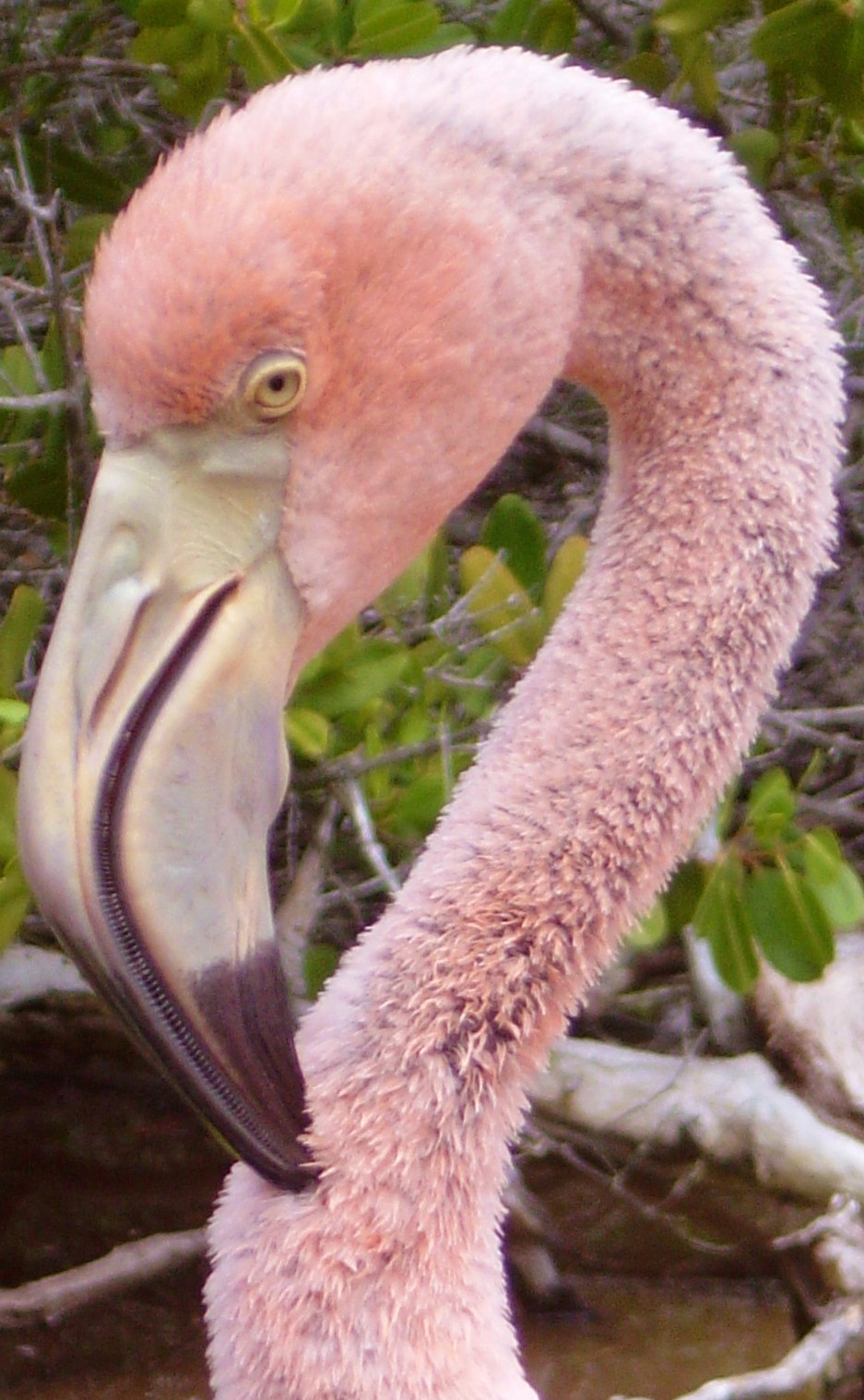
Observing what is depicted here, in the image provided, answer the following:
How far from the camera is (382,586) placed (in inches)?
52.9

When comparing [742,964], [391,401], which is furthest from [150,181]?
[742,964]

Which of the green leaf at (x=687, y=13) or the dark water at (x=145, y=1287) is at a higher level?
the green leaf at (x=687, y=13)

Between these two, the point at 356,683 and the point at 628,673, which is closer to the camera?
the point at 628,673

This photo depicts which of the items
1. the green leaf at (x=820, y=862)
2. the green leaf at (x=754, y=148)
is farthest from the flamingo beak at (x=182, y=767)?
the green leaf at (x=754, y=148)

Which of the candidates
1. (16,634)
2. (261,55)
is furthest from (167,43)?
(16,634)

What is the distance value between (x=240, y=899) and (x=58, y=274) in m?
1.12

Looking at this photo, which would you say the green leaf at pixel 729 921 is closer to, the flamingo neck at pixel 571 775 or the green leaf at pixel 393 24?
the flamingo neck at pixel 571 775

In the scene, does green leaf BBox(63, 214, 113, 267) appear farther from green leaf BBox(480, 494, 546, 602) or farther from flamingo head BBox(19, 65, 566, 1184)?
flamingo head BBox(19, 65, 566, 1184)

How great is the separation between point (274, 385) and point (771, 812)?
1266 mm

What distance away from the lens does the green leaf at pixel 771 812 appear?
2.19 m

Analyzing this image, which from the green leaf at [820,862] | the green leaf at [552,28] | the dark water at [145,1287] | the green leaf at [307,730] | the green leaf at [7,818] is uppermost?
the green leaf at [552,28]

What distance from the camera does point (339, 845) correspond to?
3.01 m

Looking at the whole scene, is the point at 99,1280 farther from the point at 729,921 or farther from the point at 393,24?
the point at 393,24

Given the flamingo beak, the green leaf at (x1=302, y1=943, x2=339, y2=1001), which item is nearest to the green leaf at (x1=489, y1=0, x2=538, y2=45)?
the flamingo beak
